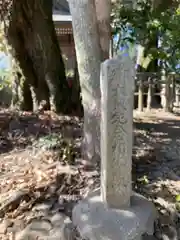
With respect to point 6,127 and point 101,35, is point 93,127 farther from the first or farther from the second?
point 6,127

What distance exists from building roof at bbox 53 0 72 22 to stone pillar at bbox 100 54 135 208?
7379mm

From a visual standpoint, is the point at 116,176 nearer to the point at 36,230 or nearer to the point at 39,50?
the point at 36,230

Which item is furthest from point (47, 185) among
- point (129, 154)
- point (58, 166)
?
point (129, 154)

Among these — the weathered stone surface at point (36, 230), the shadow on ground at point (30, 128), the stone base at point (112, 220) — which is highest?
the shadow on ground at point (30, 128)

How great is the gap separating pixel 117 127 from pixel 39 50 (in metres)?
3.45

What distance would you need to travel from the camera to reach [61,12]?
9.97 m

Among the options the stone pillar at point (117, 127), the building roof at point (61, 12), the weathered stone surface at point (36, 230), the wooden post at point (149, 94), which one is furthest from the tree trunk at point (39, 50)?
the building roof at point (61, 12)

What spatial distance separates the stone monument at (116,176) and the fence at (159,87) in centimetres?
594

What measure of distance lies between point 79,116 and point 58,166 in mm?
2201

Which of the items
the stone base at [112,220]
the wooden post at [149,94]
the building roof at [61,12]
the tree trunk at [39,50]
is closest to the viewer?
the stone base at [112,220]

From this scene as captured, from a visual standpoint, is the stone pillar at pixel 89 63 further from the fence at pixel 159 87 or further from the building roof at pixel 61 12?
the building roof at pixel 61 12

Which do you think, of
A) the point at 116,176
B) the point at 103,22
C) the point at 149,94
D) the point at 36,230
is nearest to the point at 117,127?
the point at 116,176

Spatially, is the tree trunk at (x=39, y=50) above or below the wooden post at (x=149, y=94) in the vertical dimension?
above

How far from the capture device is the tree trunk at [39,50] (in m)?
4.73
